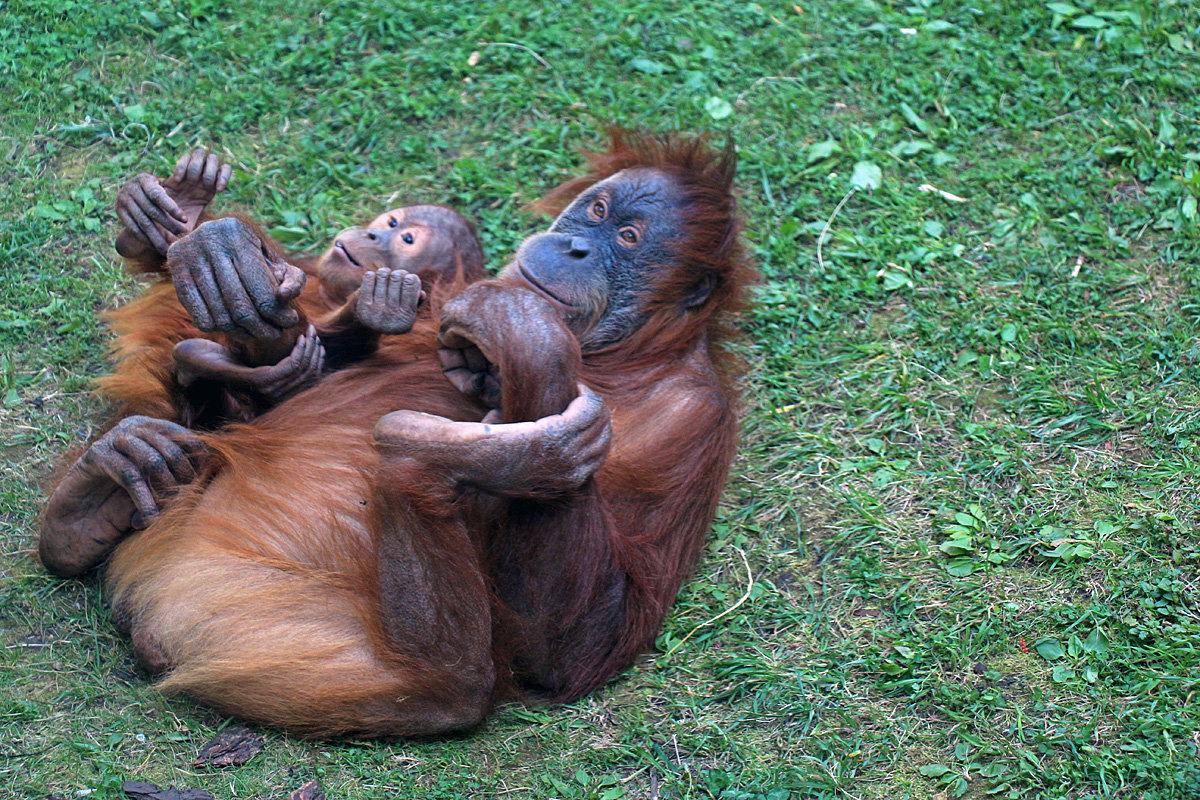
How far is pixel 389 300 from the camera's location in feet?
9.69

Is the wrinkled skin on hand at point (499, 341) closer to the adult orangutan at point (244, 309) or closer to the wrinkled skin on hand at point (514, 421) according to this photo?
the wrinkled skin on hand at point (514, 421)

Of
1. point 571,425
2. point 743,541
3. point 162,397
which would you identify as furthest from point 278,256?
point 743,541

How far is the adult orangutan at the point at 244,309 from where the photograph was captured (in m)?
2.84

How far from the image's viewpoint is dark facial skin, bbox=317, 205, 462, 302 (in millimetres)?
3434

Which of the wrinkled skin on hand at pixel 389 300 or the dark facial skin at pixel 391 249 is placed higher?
the wrinkled skin on hand at pixel 389 300

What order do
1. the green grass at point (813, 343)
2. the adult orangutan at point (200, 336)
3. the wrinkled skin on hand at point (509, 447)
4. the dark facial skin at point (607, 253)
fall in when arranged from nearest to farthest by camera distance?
1. the wrinkled skin on hand at point (509, 447)
2. the green grass at point (813, 343)
3. the adult orangutan at point (200, 336)
4. the dark facial skin at point (607, 253)

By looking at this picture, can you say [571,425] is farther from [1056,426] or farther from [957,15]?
[957,15]

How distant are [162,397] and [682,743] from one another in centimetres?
169

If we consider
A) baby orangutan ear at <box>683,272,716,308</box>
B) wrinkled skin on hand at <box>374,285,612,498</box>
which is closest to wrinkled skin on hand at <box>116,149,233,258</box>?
wrinkled skin on hand at <box>374,285,612,498</box>

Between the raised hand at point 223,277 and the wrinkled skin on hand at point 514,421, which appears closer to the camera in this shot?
the wrinkled skin on hand at point 514,421

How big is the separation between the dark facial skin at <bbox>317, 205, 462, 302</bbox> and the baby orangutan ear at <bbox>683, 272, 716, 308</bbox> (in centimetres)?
75

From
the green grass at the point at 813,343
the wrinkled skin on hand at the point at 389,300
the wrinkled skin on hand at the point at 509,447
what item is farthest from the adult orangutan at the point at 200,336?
the wrinkled skin on hand at the point at 509,447

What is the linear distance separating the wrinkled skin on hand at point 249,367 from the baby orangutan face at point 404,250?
15.0 inches

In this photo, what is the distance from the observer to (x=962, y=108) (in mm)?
4430
